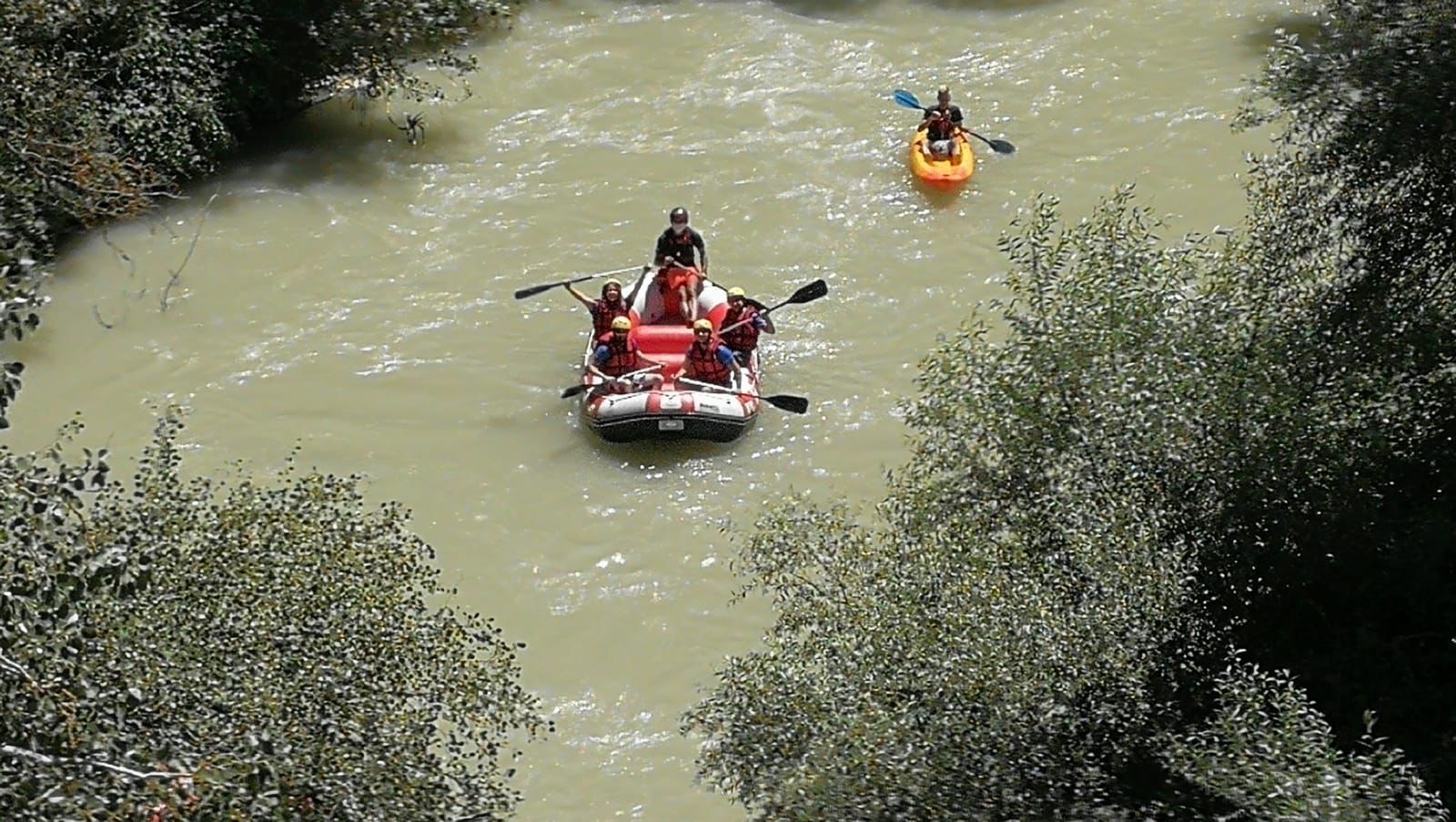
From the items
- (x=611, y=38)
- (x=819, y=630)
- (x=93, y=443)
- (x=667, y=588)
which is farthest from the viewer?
(x=611, y=38)

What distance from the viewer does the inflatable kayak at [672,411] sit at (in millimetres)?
12812

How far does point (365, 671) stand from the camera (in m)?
7.65

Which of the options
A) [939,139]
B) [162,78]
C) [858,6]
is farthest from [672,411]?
[858,6]

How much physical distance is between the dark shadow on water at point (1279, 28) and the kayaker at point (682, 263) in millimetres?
7442

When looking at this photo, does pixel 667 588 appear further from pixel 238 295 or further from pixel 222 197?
pixel 222 197

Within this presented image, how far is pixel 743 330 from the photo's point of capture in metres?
13.5

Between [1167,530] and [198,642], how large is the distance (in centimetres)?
430

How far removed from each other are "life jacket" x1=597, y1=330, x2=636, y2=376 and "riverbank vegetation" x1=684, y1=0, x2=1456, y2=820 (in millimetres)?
3958

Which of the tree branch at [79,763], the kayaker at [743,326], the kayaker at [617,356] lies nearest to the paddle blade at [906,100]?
the kayaker at [743,326]

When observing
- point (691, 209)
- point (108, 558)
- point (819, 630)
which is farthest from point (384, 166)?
point (108, 558)

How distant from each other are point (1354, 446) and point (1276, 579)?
2.32ft

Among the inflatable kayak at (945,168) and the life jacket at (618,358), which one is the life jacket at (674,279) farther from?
the inflatable kayak at (945,168)

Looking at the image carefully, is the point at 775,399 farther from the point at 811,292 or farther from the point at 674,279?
the point at 674,279

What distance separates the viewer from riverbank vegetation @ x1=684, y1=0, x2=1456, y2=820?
755 centimetres
